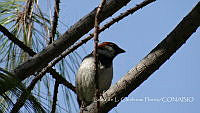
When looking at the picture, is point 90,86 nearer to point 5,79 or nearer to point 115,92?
point 115,92

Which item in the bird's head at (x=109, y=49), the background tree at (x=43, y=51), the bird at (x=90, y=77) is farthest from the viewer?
the bird's head at (x=109, y=49)

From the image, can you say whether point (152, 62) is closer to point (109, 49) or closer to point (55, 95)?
point (55, 95)

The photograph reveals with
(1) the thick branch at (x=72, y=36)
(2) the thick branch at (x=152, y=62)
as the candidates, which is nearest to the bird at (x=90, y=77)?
(1) the thick branch at (x=72, y=36)

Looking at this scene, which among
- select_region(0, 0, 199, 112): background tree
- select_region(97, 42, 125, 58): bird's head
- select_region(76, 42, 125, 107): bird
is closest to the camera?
select_region(0, 0, 199, 112): background tree

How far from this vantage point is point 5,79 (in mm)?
1111

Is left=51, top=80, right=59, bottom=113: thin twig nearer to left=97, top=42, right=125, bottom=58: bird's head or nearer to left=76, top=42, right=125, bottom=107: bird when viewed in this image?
left=76, top=42, right=125, bottom=107: bird

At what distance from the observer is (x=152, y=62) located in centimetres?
152

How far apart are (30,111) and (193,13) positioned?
773 millimetres

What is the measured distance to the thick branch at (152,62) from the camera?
4.96 feet

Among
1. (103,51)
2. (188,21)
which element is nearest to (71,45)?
(188,21)

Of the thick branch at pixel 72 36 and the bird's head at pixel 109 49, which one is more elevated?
the bird's head at pixel 109 49

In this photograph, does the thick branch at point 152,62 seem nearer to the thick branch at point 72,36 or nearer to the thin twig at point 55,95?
the thick branch at point 72,36

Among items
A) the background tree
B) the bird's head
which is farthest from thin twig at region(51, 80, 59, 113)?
the bird's head

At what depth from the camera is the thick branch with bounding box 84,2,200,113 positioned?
4.96ft
